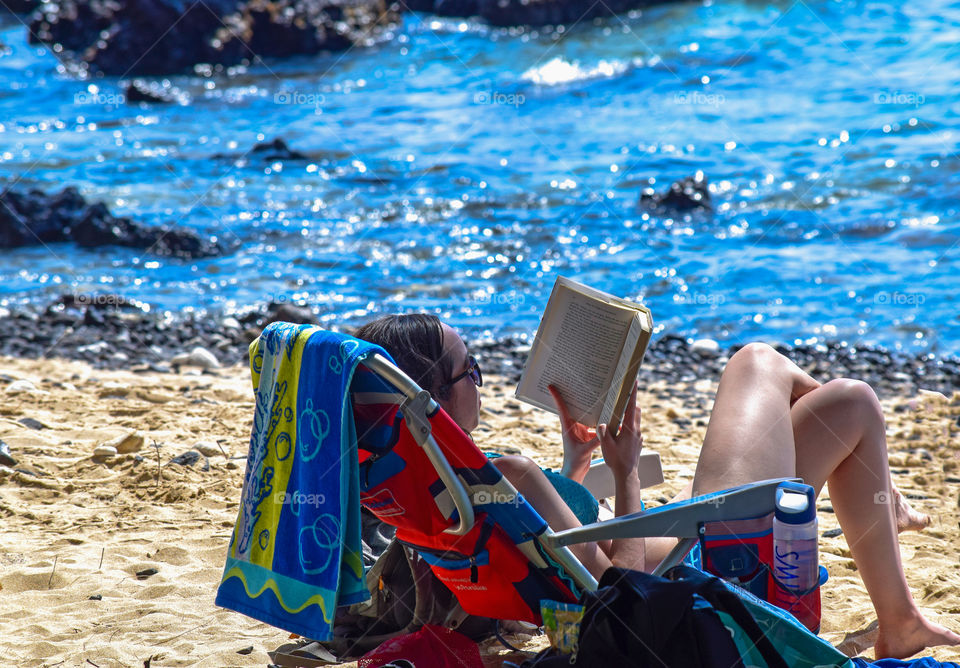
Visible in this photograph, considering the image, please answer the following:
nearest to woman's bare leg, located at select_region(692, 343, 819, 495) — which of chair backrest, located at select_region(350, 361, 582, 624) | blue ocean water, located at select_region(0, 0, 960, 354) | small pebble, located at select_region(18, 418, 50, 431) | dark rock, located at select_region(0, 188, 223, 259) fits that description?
chair backrest, located at select_region(350, 361, 582, 624)

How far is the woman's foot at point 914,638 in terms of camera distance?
8.24 ft

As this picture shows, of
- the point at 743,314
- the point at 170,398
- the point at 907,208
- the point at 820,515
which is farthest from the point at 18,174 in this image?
the point at 820,515

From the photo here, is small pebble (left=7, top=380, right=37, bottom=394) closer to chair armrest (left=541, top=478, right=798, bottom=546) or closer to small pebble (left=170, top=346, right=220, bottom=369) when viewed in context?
small pebble (left=170, top=346, right=220, bottom=369)

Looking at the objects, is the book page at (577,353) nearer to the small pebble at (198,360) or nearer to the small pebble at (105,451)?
the small pebble at (105,451)

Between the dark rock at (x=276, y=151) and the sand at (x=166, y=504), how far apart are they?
742 cm

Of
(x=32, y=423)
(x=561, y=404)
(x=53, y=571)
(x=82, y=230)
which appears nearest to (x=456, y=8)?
(x=82, y=230)

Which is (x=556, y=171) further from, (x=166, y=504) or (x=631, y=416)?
(x=631, y=416)

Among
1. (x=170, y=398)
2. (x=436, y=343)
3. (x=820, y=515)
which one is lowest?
(x=820, y=515)

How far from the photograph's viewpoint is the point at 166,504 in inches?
149

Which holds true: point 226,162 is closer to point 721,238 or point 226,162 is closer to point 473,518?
point 721,238

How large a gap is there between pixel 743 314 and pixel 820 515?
11.9ft

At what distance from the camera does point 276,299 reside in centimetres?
776

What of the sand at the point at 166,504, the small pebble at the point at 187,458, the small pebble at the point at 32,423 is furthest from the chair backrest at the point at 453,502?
the small pebble at the point at 32,423

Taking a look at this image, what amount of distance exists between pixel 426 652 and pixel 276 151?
11.3 m
